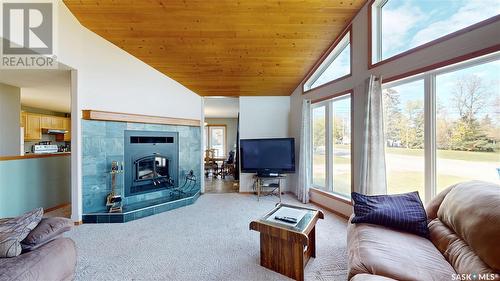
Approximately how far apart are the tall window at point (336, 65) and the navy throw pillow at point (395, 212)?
84.8 inches

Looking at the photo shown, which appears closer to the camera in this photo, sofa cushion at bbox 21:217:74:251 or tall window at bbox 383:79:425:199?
sofa cushion at bbox 21:217:74:251

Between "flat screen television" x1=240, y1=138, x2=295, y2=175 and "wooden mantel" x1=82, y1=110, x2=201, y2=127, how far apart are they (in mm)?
1362

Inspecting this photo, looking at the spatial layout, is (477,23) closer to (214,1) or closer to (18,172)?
(214,1)

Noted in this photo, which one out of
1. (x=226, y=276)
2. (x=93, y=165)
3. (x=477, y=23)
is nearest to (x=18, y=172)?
(x=93, y=165)

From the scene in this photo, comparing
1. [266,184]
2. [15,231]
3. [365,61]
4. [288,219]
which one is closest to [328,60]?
[365,61]

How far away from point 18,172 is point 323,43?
5.11 metres

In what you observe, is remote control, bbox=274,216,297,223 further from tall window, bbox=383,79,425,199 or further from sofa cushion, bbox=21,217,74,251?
sofa cushion, bbox=21,217,74,251

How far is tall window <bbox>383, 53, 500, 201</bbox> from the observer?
6.28 feet

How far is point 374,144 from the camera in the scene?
2664mm

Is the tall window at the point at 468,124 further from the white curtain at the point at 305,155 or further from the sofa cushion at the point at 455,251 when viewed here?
the white curtain at the point at 305,155

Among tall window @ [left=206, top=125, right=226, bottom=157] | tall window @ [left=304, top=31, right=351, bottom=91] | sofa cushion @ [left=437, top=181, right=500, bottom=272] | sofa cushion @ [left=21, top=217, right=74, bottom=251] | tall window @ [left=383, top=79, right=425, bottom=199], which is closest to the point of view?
sofa cushion @ [left=437, top=181, right=500, bottom=272]

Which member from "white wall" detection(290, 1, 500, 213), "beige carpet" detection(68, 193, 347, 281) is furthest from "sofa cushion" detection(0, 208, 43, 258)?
"white wall" detection(290, 1, 500, 213)

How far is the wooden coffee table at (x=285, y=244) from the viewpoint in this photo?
1.85m

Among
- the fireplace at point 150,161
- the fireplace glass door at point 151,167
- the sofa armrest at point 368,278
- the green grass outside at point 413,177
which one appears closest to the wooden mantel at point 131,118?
the fireplace at point 150,161
